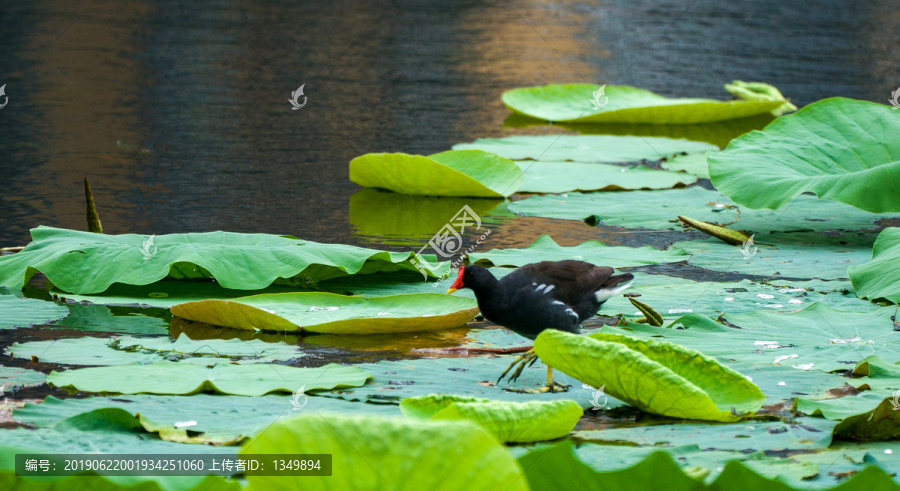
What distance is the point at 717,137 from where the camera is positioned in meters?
7.01

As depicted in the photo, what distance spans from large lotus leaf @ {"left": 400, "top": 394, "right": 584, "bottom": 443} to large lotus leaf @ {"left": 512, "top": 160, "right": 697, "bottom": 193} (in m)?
3.16

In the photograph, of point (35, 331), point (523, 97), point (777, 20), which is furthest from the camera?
point (777, 20)

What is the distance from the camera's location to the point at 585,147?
6250 millimetres

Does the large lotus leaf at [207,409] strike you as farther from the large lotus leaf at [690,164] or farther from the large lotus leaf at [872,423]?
the large lotus leaf at [690,164]

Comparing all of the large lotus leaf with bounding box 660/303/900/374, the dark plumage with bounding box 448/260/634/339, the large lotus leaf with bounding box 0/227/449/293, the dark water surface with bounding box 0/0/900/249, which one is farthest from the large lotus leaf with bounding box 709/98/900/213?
the large lotus leaf with bounding box 0/227/449/293

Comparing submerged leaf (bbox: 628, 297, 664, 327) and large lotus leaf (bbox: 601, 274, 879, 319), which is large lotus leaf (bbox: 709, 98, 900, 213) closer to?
large lotus leaf (bbox: 601, 274, 879, 319)

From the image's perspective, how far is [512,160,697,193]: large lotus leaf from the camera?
5066 mm

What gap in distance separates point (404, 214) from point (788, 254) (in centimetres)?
178

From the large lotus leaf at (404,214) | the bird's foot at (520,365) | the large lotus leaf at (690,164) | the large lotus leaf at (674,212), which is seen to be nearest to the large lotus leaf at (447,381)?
the bird's foot at (520,365)

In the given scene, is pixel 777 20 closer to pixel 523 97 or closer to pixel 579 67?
pixel 579 67

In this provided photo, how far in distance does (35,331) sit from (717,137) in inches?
214

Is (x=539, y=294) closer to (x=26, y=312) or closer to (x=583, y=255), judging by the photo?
(x=583, y=255)

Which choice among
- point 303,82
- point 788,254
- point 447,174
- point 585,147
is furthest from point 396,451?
point 303,82

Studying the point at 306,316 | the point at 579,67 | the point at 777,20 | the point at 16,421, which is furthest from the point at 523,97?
the point at 777,20
